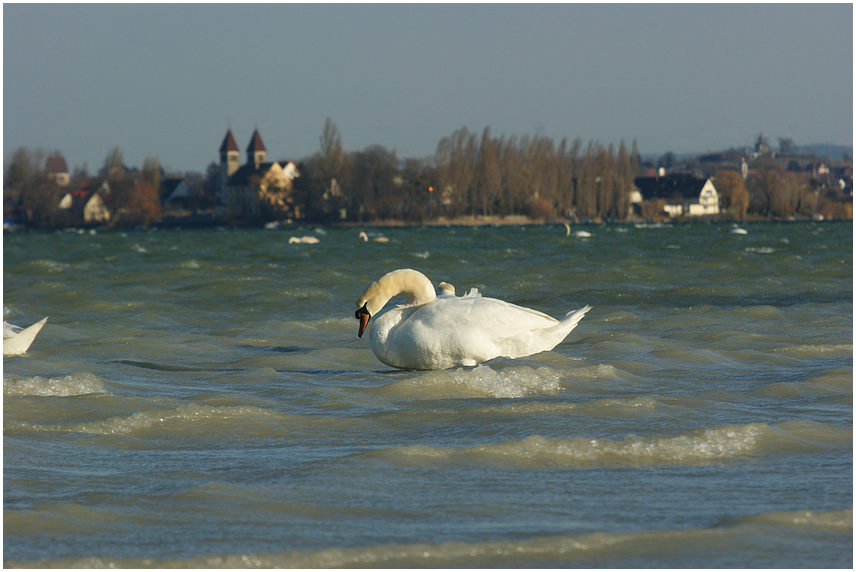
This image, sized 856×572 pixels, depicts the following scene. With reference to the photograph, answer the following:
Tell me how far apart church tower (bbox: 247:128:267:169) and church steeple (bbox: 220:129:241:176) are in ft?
6.69

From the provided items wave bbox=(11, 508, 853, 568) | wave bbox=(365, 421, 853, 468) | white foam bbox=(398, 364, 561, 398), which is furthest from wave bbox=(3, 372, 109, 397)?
wave bbox=(11, 508, 853, 568)

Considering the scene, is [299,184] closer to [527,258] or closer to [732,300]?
[527,258]

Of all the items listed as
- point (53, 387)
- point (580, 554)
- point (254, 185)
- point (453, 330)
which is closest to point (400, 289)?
point (453, 330)

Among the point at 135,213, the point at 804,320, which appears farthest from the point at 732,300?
the point at 135,213

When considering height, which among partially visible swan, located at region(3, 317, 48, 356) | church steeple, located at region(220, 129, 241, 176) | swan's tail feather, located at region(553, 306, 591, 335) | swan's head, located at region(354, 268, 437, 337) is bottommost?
partially visible swan, located at region(3, 317, 48, 356)

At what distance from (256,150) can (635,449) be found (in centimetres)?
13132

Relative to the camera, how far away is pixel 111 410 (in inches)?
192

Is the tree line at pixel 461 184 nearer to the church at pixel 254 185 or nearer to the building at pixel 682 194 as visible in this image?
the church at pixel 254 185

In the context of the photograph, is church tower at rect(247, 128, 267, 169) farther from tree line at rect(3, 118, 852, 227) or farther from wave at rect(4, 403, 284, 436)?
wave at rect(4, 403, 284, 436)

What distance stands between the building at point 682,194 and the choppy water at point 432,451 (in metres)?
105

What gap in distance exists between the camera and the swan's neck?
614cm

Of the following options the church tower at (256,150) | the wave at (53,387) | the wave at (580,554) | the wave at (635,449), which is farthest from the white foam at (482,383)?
the church tower at (256,150)

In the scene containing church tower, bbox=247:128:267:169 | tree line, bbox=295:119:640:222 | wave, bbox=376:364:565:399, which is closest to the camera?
wave, bbox=376:364:565:399

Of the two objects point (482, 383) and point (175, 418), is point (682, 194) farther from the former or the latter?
point (175, 418)
